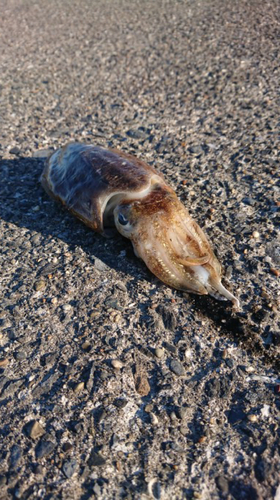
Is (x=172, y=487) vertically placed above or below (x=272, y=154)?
below

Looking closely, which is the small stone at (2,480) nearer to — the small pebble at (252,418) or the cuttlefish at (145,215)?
the small pebble at (252,418)

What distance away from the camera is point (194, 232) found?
286 cm

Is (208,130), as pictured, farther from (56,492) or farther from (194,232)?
(56,492)

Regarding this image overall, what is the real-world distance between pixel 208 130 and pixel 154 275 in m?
1.99

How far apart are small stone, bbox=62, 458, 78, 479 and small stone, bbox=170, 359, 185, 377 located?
25.9 inches

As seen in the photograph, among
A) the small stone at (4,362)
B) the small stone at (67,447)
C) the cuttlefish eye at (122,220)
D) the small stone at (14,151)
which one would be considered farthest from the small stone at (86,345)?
the small stone at (14,151)

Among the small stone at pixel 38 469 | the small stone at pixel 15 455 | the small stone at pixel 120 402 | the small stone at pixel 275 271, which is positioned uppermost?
the small stone at pixel 275 271

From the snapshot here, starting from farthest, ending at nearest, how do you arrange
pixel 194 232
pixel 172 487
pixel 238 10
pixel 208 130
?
1. pixel 238 10
2. pixel 208 130
3. pixel 194 232
4. pixel 172 487

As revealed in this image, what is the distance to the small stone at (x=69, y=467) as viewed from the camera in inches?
→ 78.8

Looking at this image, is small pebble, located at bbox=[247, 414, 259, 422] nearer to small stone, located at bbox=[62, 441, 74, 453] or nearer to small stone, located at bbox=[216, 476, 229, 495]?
small stone, located at bbox=[216, 476, 229, 495]

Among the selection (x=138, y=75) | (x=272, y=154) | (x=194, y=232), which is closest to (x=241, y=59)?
(x=138, y=75)

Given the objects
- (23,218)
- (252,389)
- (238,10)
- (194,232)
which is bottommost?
(23,218)

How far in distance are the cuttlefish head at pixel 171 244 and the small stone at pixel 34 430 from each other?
1.06m

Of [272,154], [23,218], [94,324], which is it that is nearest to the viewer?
[94,324]
